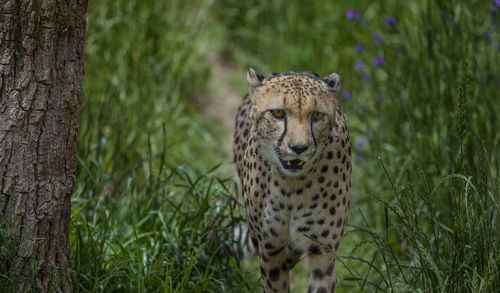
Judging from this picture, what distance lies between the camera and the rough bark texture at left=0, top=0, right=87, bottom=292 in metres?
2.64

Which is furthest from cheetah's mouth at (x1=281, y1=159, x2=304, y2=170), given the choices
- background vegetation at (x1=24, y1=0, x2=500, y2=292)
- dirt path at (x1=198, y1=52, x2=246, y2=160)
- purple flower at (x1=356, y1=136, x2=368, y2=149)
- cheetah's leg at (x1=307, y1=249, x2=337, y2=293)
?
dirt path at (x1=198, y1=52, x2=246, y2=160)

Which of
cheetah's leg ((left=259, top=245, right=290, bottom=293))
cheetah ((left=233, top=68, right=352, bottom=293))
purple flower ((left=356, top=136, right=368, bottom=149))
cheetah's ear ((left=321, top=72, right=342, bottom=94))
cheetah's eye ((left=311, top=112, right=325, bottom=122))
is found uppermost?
cheetah's ear ((left=321, top=72, right=342, bottom=94))

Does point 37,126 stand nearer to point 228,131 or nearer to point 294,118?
point 294,118

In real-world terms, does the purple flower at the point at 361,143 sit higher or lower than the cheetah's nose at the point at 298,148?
higher

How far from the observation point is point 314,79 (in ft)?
9.76

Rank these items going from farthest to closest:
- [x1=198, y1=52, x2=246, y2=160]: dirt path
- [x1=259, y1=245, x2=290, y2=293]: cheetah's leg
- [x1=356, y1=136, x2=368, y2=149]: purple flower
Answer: [x1=198, y1=52, x2=246, y2=160]: dirt path
[x1=356, y1=136, x2=368, y2=149]: purple flower
[x1=259, y1=245, x2=290, y2=293]: cheetah's leg

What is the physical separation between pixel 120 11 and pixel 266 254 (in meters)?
3.13

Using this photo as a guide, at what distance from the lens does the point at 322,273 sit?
304 centimetres

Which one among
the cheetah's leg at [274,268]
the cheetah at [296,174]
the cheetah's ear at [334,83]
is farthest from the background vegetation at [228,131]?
the cheetah's ear at [334,83]

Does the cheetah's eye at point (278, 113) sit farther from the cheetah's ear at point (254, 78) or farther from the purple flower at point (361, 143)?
the purple flower at point (361, 143)

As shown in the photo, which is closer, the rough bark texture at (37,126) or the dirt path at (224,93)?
the rough bark texture at (37,126)

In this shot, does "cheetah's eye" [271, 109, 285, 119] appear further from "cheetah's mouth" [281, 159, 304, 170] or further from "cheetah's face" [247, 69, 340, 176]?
"cheetah's mouth" [281, 159, 304, 170]

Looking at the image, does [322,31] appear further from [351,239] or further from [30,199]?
[30,199]

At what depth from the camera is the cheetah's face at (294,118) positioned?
2.73 m
